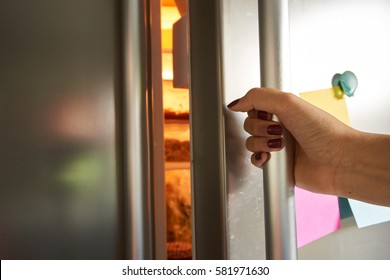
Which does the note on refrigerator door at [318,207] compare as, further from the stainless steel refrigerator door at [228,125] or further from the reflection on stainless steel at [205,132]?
the reflection on stainless steel at [205,132]

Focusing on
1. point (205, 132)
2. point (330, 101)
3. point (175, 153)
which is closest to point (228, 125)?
point (205, 132)

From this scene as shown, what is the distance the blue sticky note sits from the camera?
579 millimetres

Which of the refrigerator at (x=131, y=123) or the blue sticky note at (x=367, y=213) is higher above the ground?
the refrigerator at (x=131, y=123)

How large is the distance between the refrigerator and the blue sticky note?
0.05 ft

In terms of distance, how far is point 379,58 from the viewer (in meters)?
0.60

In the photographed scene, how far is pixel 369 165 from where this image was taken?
50cm

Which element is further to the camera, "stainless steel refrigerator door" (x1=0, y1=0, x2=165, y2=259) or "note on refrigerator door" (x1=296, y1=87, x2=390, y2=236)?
"note on refrigerator door" (x1=296, y1=87, x2=390, y2=236)

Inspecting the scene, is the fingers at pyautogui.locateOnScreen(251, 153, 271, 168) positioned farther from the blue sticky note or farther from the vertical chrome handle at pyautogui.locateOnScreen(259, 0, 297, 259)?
the blue sticky note

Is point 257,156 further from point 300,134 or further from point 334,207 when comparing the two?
point 334,207

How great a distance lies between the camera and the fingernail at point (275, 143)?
1.51 ft

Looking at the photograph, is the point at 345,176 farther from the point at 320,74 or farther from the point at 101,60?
the point at 101,60

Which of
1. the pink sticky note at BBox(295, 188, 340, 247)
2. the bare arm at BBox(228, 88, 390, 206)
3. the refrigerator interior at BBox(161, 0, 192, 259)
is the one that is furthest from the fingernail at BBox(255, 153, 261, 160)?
the refrigerator interior at BBox(161, 0, 192, 259)

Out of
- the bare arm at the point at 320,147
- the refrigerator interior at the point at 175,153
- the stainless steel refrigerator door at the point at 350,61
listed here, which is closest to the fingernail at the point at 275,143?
the bare arm at the point at 320,147
